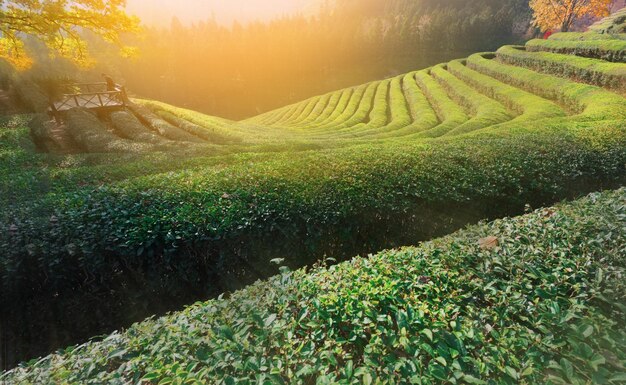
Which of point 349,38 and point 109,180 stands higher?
point 349,38

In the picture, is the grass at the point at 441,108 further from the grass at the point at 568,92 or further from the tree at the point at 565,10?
the tree at the point at 565,10

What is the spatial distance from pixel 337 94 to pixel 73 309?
5610 centimetres

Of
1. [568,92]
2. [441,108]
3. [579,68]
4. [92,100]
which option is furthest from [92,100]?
[579,68]

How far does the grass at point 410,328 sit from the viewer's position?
2.34m

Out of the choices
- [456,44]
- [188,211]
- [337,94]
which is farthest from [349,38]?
[188,211]

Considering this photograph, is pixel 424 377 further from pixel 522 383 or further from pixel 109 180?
pixel 109 180

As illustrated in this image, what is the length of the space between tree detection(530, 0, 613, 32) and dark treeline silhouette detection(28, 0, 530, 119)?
5015 centimetres

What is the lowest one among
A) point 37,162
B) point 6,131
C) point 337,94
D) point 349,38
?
point 337,94

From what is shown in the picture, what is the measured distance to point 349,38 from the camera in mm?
101688

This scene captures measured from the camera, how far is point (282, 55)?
90.1 meters

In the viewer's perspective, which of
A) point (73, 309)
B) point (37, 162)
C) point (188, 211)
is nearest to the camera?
point (73, 309)

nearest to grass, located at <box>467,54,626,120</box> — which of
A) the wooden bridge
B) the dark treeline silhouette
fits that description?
the wooden bridge

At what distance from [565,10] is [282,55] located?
6883 cm

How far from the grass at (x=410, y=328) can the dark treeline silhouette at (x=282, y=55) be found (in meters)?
73.5
